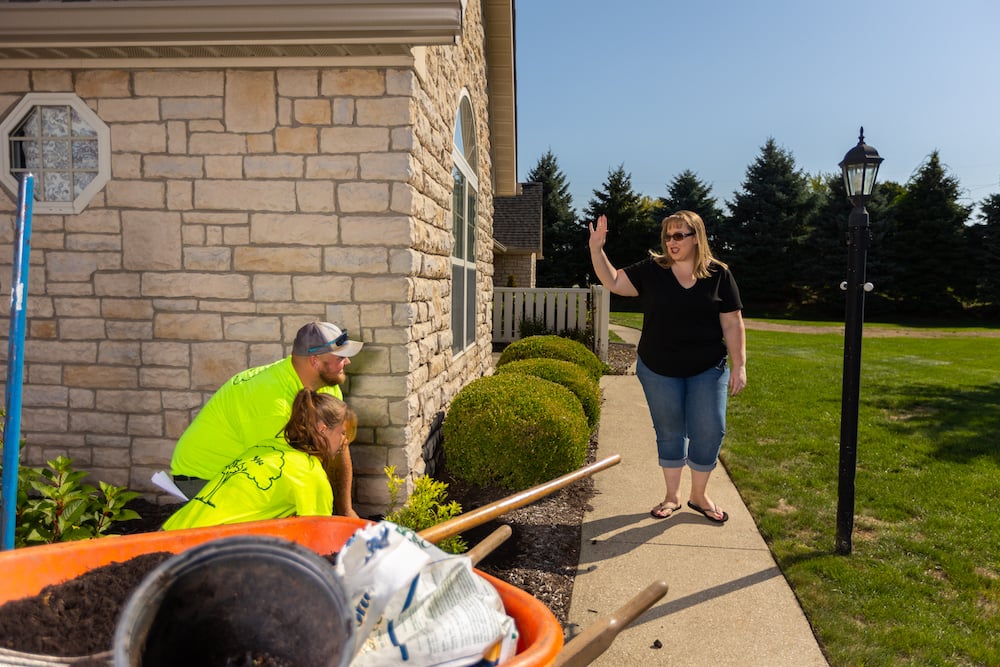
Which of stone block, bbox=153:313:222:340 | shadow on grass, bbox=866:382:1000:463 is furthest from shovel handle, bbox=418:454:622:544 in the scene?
shadow on grass, bbox=866:382:1000:463

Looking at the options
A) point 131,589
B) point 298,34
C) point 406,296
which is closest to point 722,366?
point 406,296

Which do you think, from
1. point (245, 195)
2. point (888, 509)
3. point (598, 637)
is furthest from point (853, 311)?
point (245, 195)

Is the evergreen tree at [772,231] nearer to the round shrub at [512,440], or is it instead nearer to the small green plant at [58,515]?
the round shrub at [512,440]

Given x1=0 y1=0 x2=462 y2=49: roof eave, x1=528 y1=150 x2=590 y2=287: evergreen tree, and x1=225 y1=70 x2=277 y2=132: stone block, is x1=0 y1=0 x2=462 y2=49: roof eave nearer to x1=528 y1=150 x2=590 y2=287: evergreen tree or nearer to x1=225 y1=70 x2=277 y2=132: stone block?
x1=225 y1=70 x2=277 y2=132: stone block

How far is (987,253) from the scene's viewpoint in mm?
29828

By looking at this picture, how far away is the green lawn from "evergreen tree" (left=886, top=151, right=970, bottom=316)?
903 inches

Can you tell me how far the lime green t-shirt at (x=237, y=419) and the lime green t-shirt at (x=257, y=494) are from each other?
65 cm

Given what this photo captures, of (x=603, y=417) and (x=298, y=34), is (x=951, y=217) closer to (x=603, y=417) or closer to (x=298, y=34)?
(x=603, y=417)

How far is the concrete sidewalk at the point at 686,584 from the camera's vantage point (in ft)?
10.3

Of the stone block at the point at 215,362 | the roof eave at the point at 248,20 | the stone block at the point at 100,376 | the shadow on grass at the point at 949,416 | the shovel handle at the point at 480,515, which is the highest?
the roof eave at the point at 248,20

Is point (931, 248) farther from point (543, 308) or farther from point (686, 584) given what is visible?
point (686, 584)

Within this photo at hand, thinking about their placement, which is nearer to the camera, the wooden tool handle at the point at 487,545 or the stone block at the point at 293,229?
the wooden tool handle at the point at 487,545

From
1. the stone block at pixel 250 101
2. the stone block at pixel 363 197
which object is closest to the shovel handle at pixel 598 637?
the stone block at pixel 363 197

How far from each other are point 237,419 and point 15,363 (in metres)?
0.95
